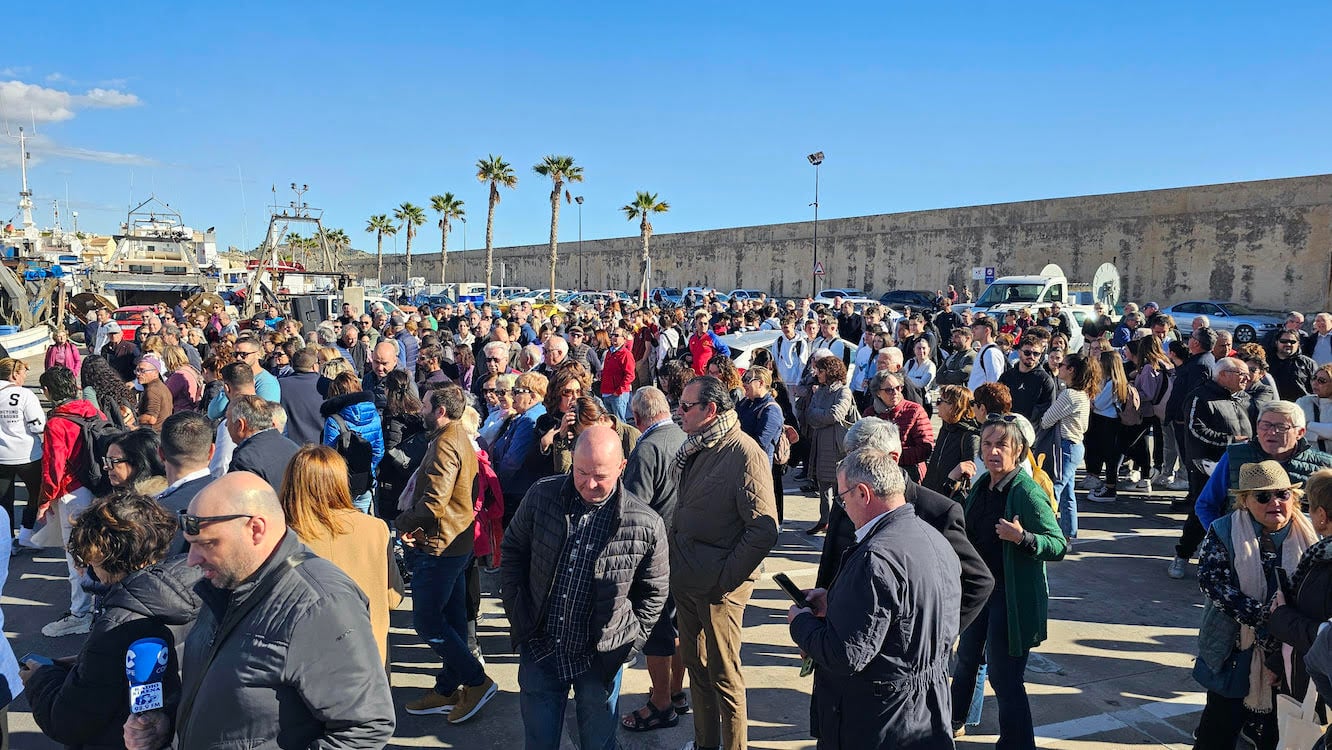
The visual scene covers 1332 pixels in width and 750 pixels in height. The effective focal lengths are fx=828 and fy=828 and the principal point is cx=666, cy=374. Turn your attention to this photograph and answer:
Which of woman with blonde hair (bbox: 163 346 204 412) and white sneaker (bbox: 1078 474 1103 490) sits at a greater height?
woman with blonde hair (bbox: 163 346 204 412)

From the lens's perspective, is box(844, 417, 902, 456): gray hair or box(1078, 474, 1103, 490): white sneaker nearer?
box(844, 417, 902, 456): gray hair

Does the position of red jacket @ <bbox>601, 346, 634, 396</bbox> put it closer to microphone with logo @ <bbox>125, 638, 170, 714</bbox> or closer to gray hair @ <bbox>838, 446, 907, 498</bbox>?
gray hair @ <bbox>838, 446, 907, 498</bbox>

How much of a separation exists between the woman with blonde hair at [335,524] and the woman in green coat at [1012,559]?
2737 millimetres

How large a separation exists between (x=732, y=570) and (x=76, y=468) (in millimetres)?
4840

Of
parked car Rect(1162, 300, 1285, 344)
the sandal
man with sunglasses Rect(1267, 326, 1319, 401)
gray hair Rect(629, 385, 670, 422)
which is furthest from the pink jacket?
parked car Rect(1162, 300, 1285, 344)

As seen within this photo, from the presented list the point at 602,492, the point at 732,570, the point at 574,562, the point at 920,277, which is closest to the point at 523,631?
the point at 574,562

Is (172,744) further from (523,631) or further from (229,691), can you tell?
(523,631)

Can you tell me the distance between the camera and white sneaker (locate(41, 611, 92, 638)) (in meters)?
5.48

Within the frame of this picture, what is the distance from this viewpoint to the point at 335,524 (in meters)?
3.24

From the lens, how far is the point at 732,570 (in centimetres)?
373

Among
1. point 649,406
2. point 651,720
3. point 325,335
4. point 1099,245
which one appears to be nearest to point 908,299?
point 1099,245

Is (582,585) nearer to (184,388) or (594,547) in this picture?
(594,547)

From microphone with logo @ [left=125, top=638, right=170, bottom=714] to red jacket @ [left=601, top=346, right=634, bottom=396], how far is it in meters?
7.65

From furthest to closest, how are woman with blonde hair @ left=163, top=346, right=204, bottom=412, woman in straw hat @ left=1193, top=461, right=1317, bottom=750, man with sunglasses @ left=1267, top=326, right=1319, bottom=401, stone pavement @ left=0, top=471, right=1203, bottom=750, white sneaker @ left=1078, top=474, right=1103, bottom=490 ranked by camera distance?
white sneaker @ left=1078, top=474, right=1103, bottom=490, man with sunglasses @ left=1267, top=326, right=1319, bottom=401, woman with blonde hair @ left=163, top=346, right=204, bottom=412, stone pavement @ left=0, top=471, right=1203, bottom=750, woman in straw hat @ left=1193, top=461, right=1317, bottom=750
